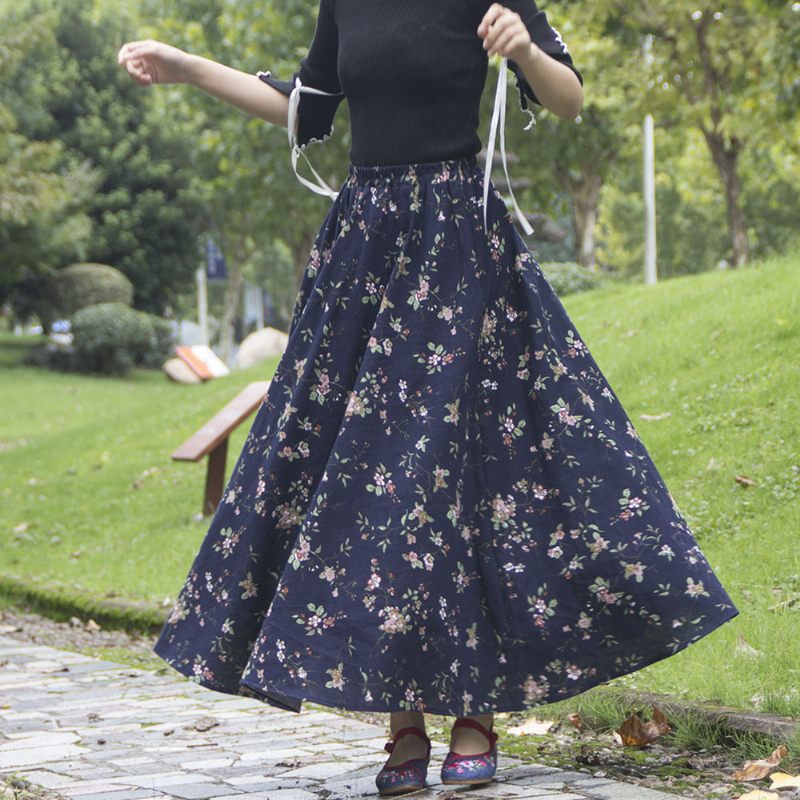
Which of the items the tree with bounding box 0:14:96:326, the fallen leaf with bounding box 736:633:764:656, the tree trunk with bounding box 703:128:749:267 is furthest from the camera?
the tree trunk with bounding box 703:128:749:267

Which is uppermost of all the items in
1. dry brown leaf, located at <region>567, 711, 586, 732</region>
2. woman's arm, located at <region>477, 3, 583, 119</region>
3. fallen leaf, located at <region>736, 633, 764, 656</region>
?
woman's arm, located at <region>477, 3, 583, 119</region>

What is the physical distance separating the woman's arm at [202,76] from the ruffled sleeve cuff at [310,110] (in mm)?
28

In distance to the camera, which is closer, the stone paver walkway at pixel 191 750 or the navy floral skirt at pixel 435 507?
the navy floral skirt at pixel 435 507

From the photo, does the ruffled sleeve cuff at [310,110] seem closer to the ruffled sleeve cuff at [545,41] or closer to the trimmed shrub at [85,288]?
the ruffled sleeve cuff at [545,41]

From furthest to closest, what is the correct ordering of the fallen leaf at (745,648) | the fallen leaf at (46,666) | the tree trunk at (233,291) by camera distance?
the tree trunk at (233,291)
the fallen leaf at (46,666)
the fallen leaf at (745,648)

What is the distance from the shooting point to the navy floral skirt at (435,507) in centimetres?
311

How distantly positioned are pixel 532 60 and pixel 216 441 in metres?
6.12

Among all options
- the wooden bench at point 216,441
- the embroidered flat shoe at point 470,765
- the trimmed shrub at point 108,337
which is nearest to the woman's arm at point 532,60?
the embroidered flat shoe at point 470,765

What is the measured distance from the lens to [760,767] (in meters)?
3.37

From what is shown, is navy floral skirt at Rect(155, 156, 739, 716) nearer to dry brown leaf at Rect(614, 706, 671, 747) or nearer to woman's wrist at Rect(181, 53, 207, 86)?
woman's wrist at Rect(181, 53, 207, 86)

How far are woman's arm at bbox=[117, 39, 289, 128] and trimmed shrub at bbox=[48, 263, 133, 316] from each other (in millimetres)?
28614

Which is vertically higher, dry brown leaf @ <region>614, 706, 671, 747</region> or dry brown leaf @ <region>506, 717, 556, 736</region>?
dry brown leaf @ <region>614, 706, 671, 747</region>

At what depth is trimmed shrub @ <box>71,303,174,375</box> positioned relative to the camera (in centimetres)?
2866

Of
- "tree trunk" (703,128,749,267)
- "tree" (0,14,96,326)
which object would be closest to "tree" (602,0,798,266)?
"tree trunk" (703,128,749,267)
